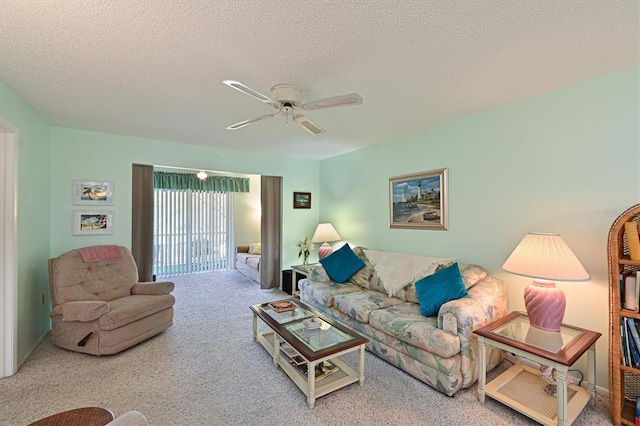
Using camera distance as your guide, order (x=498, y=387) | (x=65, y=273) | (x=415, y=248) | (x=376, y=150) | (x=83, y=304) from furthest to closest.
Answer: (x=376, y=150) → (x=415, y=248) → (x=65, y=273) → (x=83, y=304) → (x=498, y=387)

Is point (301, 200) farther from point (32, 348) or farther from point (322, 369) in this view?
point (32, 348)

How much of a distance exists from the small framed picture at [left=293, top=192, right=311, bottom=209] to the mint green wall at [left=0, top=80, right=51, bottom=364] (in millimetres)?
3344

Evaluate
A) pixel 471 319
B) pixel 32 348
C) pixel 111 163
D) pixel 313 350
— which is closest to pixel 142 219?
pixel 111 163

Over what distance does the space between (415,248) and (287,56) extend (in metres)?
2.69

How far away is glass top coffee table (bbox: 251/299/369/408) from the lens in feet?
6.49

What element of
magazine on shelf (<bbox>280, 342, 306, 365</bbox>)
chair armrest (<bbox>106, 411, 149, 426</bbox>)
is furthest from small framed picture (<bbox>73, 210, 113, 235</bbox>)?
chair armrest (<bbox>106, 411, 149, 426</bbox>)

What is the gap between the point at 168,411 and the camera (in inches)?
74.6

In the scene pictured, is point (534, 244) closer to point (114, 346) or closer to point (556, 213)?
point (556, 213)

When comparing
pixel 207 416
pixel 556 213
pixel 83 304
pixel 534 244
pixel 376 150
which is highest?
pixel 376 150

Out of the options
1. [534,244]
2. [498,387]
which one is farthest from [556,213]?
[498,387]

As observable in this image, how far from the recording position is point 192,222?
6.30 m

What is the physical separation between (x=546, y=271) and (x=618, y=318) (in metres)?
0.46

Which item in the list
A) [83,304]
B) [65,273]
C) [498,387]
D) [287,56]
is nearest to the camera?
[287,56]

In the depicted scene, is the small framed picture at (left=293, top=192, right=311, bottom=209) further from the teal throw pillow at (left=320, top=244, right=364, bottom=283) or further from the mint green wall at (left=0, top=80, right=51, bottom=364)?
the mint green wall at (left=0, top=80, right=51, bottom=364)
